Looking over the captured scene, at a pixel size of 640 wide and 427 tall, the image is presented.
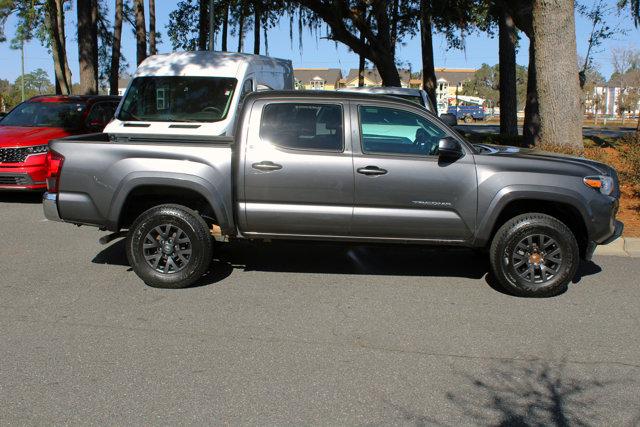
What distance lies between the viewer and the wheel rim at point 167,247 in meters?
6.09

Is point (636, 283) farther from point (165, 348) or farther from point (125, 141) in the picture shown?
point (125, 141)

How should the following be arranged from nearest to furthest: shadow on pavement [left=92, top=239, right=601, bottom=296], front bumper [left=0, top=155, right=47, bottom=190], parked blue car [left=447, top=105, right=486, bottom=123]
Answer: shadow on pavement [left=92, top=239, right=601, bottom=296] < front bumper [left=0, top=155, right=47, bottom=190] < parked blue car [left=447, top=105, right=486, bottom=123]

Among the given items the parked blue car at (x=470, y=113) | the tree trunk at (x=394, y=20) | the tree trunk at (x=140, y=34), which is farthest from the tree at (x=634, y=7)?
the parked blue car at (x=470, y=113)

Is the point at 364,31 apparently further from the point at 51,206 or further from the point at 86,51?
the point at 51,206

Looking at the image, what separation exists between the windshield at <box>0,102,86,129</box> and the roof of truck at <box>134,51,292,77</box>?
111 inches

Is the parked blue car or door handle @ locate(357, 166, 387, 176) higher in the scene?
the parked blue car

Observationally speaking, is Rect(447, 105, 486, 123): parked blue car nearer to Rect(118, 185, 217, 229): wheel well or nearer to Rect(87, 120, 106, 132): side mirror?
Rect(87, 120, 106, 132): side mirror

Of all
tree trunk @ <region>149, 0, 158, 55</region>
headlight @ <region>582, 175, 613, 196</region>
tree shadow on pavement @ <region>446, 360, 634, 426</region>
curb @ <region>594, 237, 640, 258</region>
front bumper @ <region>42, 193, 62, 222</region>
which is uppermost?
tree trunk @ <region>149, 0, 158, 55</region>

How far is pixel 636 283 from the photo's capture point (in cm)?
648

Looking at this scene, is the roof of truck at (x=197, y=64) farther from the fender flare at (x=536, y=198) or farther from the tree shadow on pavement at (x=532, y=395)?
the tree shadow on pavement at (x=532, y=395)

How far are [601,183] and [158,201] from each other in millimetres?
4275

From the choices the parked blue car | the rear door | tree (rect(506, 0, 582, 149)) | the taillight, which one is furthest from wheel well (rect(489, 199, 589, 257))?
the parked blue car

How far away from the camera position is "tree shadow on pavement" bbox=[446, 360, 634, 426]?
3688mm

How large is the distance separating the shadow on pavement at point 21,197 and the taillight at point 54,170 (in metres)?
5.35
